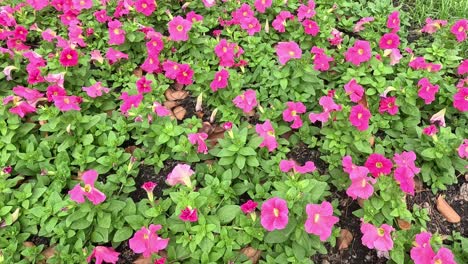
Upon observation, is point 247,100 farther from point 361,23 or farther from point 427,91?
point 361,23

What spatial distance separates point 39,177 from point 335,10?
2970 mm

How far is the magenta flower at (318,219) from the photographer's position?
221 cm

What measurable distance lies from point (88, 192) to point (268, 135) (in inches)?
47.8

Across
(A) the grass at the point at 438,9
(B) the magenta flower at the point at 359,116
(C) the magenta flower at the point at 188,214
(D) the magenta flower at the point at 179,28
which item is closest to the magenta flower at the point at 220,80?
(D) the magenta flower at the point at 179,28

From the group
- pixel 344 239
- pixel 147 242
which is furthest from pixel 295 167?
pixel 147 242

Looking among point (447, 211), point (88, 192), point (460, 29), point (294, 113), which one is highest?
point (460, 29)

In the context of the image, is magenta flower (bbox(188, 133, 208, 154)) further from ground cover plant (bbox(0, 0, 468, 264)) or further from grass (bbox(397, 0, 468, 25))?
grass (bbox(397, 0, 468, 25))

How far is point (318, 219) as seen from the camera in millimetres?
2229

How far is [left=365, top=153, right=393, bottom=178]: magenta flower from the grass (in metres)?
2.19

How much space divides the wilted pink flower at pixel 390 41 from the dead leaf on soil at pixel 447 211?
1.31 metres

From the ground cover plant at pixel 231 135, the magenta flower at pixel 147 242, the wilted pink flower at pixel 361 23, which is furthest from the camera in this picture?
the wilted pink flower at pixel 361 23

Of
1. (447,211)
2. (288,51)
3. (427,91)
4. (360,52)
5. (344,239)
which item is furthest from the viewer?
(360,52)

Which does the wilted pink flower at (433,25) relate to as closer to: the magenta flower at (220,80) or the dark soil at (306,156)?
the dark soil at (306,156)

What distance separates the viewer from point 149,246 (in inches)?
91.3
